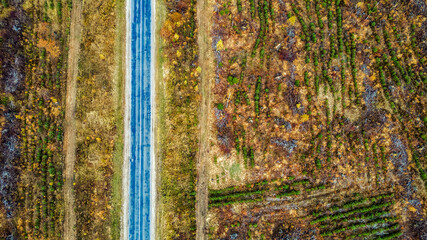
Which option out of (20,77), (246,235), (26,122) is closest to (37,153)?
(26,122)

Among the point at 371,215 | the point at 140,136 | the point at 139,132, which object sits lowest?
the point at 371,215

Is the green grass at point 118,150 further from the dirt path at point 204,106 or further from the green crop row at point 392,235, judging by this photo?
the green crop row at point 392,235

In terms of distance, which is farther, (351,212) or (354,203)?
(351,212)

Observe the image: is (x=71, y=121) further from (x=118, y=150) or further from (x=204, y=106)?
(x=204, y=106)

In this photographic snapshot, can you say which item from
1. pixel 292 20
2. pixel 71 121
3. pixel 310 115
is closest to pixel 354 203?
pixel 310 115

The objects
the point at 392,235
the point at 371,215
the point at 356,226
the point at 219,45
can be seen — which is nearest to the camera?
the point at 392,235

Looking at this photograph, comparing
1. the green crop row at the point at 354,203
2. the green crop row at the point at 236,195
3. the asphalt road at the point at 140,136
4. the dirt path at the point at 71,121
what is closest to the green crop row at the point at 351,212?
the green crop row at the point at 354,203

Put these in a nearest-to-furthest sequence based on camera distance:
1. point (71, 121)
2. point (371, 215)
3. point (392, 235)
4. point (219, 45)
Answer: point (392, 235) → point (371, 215) → point (219, 45) → point (71, 121)

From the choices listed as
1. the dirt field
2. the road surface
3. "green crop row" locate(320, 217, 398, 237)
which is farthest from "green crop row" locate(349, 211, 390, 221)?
the road surface
